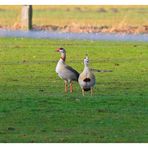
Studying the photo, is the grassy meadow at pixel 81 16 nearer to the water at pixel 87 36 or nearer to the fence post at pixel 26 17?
the fence post at pixel 26 17

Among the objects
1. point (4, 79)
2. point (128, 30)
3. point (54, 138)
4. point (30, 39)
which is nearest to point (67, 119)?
point (54, 138)

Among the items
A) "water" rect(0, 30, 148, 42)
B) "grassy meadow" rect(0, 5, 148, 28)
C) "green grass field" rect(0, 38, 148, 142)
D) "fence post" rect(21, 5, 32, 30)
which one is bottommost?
"green grass field" rect(0, 38, 148, 142)

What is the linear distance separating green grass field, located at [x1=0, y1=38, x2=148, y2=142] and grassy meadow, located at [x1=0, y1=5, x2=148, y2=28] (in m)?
16.5

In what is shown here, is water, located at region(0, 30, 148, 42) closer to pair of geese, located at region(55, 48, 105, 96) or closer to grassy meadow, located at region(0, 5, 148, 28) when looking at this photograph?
grassy meadow, located at region(0, 5, 148, 28)

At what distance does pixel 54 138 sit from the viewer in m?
12.7

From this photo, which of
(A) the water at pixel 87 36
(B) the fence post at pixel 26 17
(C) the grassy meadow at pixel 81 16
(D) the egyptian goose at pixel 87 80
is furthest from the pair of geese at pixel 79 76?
(C) the grassy meadow at pixel 81 16

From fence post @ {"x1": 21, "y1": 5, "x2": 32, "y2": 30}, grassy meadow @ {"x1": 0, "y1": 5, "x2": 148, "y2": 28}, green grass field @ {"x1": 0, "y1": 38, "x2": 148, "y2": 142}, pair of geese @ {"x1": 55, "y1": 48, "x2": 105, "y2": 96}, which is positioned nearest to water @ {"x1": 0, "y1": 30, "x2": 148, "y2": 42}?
fence post @ {"x1": 21, "y1": 5, "x2": 32, "y2": 30}

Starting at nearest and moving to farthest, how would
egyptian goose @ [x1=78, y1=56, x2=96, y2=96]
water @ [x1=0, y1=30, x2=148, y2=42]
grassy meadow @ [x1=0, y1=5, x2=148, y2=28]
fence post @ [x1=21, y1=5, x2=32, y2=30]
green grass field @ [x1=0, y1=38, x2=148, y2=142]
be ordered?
1. green grass field @ [x1=0, y1=38, x2=148, y2=142]
2. egyptian goose @ [x1=78, y1=56, x2=96, y2=96]
3. water @ [x1=0, y1=30, x2=148, y2=42]
4. fence post @ [x1=21, y1=5, x2=32, y2=30]
5. grassy meadow @ [x1=0, y1=5, x2=148, y2=28]

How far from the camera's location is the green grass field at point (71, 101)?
1316 cm

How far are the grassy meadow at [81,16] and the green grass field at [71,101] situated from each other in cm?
1653

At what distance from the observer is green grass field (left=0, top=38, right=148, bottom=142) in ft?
43.2

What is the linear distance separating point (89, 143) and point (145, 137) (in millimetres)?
839

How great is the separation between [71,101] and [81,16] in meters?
35.3

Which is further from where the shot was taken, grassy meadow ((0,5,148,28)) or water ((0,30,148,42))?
grassy meadow ((0,5,148,28))
